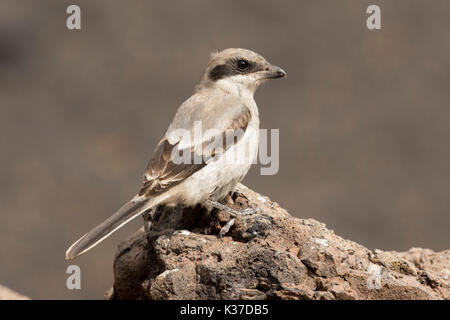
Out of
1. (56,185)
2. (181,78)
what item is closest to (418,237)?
(181,78)

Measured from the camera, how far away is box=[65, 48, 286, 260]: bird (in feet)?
18.4

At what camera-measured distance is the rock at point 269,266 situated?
4781mm

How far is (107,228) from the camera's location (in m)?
5.38

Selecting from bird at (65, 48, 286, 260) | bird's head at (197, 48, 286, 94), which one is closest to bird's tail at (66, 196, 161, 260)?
bird at (65, 48, 286, 260)

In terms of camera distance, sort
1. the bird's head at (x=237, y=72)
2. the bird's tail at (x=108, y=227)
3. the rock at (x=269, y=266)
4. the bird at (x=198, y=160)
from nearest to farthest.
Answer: the rock at (x=269, y=266) < the bird's tail at (x=108, y=227) < the bird at (x=198, y=160) < the bird's head at (x=237, y=72)

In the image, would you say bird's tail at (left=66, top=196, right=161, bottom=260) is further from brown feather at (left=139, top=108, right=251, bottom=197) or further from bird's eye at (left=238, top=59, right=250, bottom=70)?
bird's eye at (left=238, top=59, right=250, bottom=70)

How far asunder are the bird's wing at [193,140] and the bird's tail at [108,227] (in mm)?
83

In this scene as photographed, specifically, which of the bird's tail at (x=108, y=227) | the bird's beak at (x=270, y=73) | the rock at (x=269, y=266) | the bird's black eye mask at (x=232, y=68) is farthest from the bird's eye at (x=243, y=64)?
the bird's tail at (x=108, y=227)

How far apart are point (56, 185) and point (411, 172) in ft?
19.0

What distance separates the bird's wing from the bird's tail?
0.08 metres

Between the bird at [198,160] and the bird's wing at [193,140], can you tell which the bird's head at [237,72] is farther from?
the bird's wing at [193,140]

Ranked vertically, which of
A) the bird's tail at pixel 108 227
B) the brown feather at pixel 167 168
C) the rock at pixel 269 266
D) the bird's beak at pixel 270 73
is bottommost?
the rock at pixel 269 266

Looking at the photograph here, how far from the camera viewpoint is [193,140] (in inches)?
228

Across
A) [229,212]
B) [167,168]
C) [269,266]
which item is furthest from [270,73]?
[269,266]
